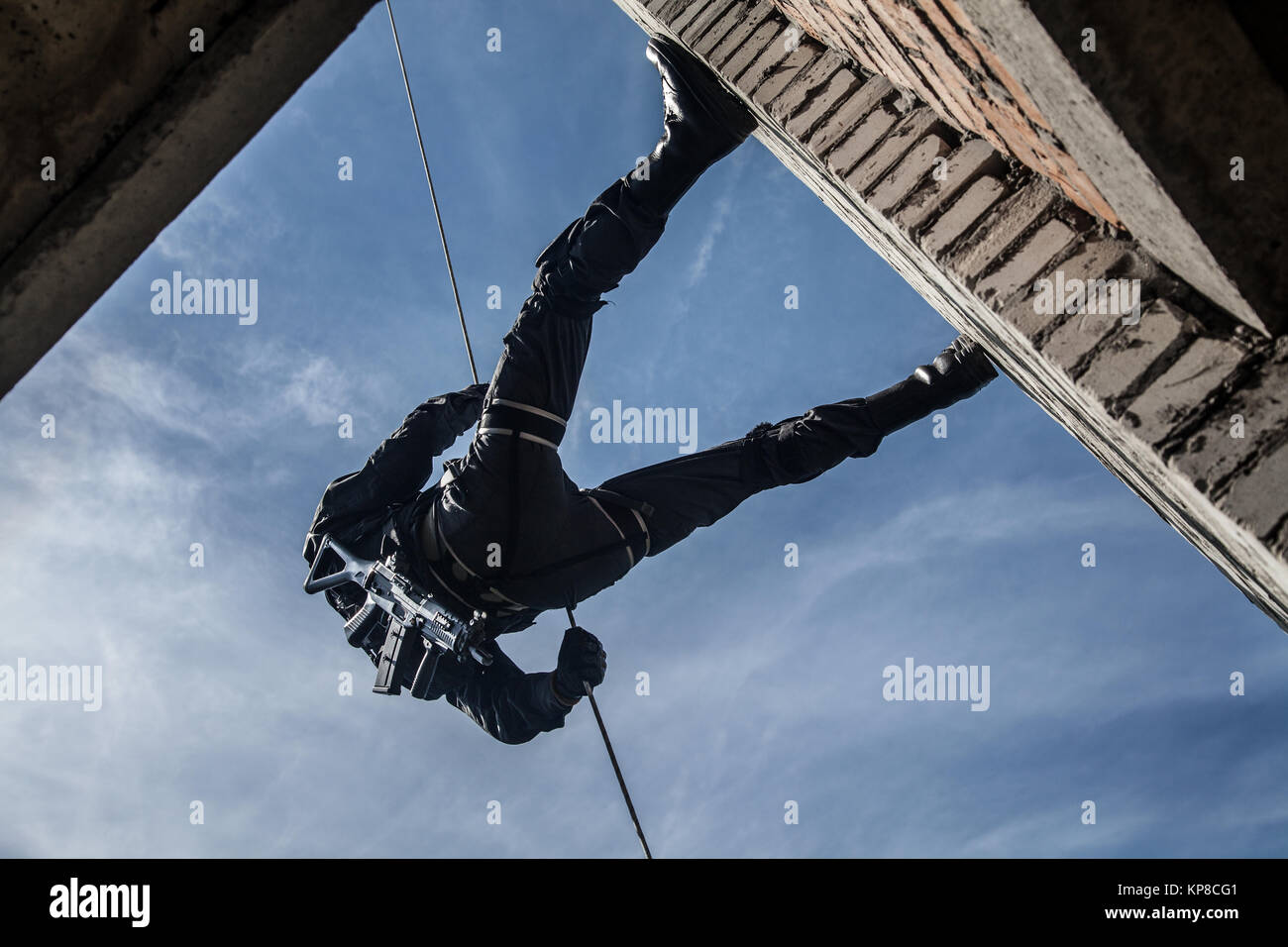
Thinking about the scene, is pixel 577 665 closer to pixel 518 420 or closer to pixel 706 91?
pixel 518 420

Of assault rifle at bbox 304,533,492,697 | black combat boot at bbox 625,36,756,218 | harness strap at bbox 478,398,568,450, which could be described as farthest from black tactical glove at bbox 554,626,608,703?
black combat boot at bbox 625,36,756,218

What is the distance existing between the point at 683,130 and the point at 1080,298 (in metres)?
2.16

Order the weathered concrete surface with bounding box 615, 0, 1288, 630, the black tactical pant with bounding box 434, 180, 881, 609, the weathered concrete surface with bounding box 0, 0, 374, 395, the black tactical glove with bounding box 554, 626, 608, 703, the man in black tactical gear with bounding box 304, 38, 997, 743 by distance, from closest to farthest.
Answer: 1. the weathered concrete surface with bounding box 0, 0, 374, 395
2. the weathered concrete surface with bounding box 615, 0, 1288, 630
3. the man in black tactical gear with bounding box 304, 38, 997, 743
4. the black tactical pant with bounding box 434, 180, 881, 609
5. the black tactical glove with bounding box 554, 626, 608, 703

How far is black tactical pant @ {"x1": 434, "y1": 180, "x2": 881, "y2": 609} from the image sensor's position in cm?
363

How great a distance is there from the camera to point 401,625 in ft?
15.1

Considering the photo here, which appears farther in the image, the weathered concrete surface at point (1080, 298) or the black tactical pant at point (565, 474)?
the black tactical pant at point (565, 474)

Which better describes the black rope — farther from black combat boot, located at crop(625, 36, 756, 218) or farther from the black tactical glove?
black combat boot, located at crop(625, 36, 756, 218)

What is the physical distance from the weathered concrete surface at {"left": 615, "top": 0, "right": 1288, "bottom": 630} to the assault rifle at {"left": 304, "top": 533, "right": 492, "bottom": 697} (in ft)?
10.5

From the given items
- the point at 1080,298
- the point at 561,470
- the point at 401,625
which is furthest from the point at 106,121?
the point at 401,625

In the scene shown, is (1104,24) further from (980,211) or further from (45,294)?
(45,294)

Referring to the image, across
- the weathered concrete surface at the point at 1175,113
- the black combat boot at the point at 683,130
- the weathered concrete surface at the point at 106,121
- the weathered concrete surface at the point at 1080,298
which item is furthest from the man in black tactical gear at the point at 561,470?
the weathered concrete surface at the point at 106,121

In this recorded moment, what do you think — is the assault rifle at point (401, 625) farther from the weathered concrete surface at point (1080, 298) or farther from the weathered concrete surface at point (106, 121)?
the weathered concrete surface at point (106, 121)

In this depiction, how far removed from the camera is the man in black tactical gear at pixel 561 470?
11.3 ft

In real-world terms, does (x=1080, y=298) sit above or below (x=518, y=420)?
below
